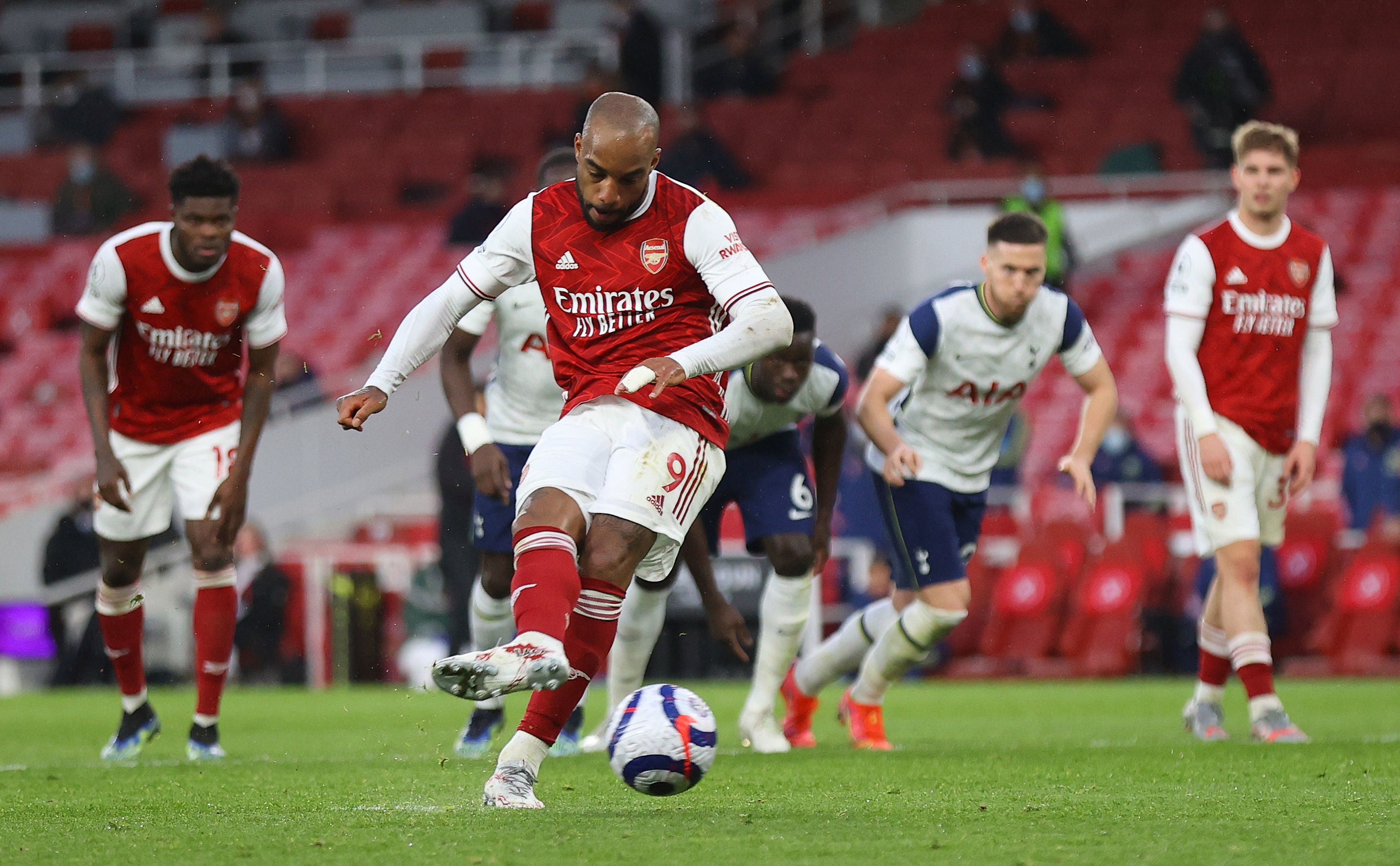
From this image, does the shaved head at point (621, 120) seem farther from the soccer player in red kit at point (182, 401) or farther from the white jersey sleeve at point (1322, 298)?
the white jersey sleeve at point (1322, 298)

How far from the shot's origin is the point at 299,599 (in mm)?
16000

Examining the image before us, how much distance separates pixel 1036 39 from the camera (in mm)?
22312

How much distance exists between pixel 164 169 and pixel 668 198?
21.6m

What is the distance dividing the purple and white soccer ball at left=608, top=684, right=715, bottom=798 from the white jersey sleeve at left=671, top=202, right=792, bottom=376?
0.91 meters

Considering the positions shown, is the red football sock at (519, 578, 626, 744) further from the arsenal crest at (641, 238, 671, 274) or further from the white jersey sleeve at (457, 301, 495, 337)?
the white jersey sleeve at (457, 301, 495, 337)

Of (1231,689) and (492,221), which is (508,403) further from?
(492,221)

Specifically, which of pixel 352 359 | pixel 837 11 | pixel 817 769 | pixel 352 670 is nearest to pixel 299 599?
pixel 352 670

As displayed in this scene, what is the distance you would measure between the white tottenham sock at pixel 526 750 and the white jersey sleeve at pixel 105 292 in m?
3.39

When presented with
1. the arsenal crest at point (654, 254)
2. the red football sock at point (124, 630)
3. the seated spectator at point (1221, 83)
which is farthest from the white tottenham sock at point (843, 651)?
the seated spectator at point (1221, 83)

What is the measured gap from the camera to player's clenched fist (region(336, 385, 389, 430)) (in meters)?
5.08

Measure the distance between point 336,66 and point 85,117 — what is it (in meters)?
3.61

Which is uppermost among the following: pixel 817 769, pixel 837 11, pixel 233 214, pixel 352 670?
pixel 837 11

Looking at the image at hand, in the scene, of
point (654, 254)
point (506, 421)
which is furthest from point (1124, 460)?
point (654, 254)

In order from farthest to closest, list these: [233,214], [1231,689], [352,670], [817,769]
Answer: [352,670] < [1231,689] < [233,214] < [817,769]
